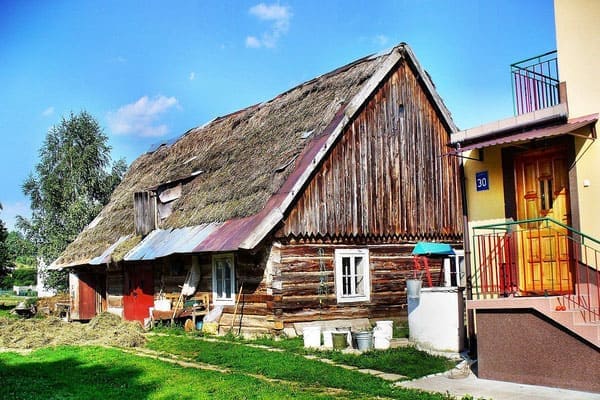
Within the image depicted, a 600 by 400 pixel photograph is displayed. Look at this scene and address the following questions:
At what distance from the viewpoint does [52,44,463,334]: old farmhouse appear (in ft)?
57.6

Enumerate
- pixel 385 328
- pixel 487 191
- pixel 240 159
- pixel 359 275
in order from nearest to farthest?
pixel 487 191
pixel 385 328
pixel 359 275
pixel 240 159

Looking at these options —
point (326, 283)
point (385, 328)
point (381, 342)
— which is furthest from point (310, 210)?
point (381, 342)

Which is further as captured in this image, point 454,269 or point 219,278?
point 454,269

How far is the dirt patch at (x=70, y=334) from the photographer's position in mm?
17484

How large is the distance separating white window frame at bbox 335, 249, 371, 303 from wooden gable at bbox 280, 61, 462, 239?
56 cm

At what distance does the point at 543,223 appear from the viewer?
38.2ft

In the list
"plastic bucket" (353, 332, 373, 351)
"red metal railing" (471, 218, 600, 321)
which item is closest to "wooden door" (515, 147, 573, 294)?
"red metal railing" (471, 218, 600, 321)

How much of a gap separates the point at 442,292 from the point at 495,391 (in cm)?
399

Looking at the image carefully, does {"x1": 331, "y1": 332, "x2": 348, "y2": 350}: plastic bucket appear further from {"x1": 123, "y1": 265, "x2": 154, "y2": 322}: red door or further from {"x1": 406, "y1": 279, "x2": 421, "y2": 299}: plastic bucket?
{"x1": 123, "y1": 265, "x2": 154, "y2": 322}: red door

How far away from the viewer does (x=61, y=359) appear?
14.8m

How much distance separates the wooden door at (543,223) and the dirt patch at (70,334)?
409 inches

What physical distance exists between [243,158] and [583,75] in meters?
12.3

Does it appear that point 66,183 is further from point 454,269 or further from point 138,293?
point 454,269

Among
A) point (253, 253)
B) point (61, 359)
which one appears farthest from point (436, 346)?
point (61, 359)
